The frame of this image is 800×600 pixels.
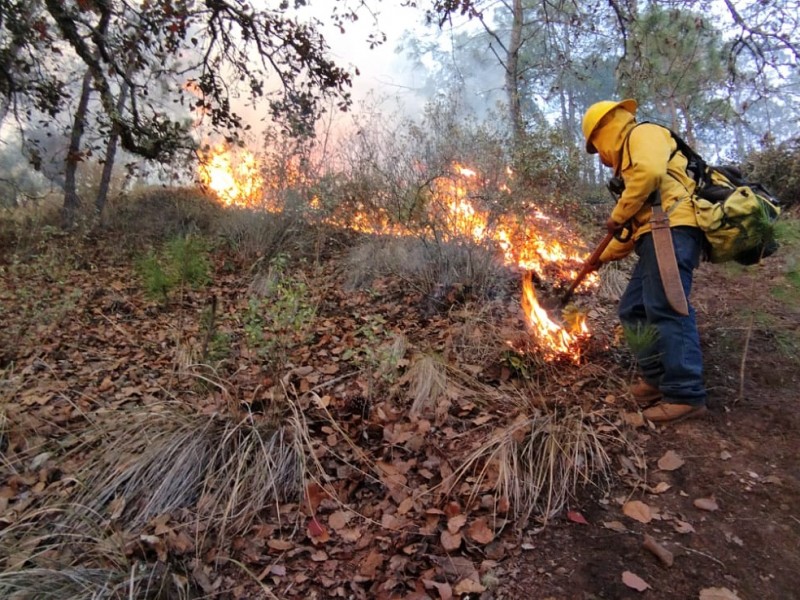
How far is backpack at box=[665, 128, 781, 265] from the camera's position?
8.85ft

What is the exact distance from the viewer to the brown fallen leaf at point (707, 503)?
2.22m

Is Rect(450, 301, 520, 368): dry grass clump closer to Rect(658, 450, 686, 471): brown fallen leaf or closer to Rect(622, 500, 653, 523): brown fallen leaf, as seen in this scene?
Rect(658, 450, 686, 471): brown fallen leaf

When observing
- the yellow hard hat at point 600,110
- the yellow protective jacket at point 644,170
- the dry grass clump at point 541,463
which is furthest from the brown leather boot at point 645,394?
the yellow hard hat at point 600,110

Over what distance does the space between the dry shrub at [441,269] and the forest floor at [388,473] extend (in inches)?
22.8

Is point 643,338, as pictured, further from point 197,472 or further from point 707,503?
point 197,472

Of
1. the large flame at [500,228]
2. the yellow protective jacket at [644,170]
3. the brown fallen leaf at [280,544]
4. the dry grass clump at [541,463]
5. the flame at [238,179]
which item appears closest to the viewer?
the brown fallen leaf at [280,544]

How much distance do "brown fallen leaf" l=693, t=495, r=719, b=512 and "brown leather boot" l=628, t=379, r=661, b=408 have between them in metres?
0.83

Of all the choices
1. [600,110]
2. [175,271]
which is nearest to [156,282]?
[175,271]

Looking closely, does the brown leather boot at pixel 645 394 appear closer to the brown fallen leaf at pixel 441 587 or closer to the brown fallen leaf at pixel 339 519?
the brown fallen leaf at pixel 441 587

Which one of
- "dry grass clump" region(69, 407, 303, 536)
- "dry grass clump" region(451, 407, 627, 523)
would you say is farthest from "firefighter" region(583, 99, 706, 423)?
"dry grass clump" region(69, 407, 303, 536)

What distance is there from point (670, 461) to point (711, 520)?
0.42m

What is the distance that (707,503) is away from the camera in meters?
2.25

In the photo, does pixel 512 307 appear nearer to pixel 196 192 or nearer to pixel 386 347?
pixel 386 347

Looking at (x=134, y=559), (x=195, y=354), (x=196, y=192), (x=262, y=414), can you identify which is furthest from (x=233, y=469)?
(x=196, y=192)
